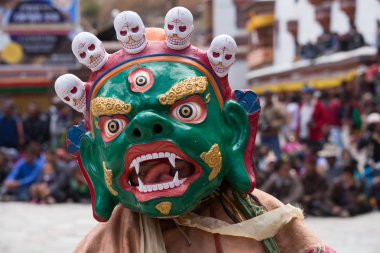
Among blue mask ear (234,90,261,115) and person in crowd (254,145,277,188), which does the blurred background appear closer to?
person in crowd (254,145,277,188)

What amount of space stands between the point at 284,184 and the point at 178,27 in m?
6.52

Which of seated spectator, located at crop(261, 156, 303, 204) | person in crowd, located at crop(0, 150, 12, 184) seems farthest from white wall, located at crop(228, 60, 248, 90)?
seated spectator, located at crop(261, 156, 303, 204)

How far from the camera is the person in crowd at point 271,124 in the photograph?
444 inches

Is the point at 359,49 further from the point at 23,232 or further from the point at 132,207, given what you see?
the point at 132,207

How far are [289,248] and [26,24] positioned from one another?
1701cm

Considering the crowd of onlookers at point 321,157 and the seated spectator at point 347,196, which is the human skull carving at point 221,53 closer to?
the crowd of onlookers at point 321,157

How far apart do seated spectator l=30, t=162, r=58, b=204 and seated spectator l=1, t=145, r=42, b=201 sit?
Answer: 0.13 meters

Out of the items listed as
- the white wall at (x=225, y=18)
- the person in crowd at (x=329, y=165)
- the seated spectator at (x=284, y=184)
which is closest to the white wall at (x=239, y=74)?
the white wall at (x=225, y=18)

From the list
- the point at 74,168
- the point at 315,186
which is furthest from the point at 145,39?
the point at 74,168

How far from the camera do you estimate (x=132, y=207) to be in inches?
114

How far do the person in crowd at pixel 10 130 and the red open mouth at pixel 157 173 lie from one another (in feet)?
34.6

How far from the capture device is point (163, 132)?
2.73 meters

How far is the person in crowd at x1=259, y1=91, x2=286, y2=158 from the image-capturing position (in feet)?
37.0

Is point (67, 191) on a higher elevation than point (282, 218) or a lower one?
lower
